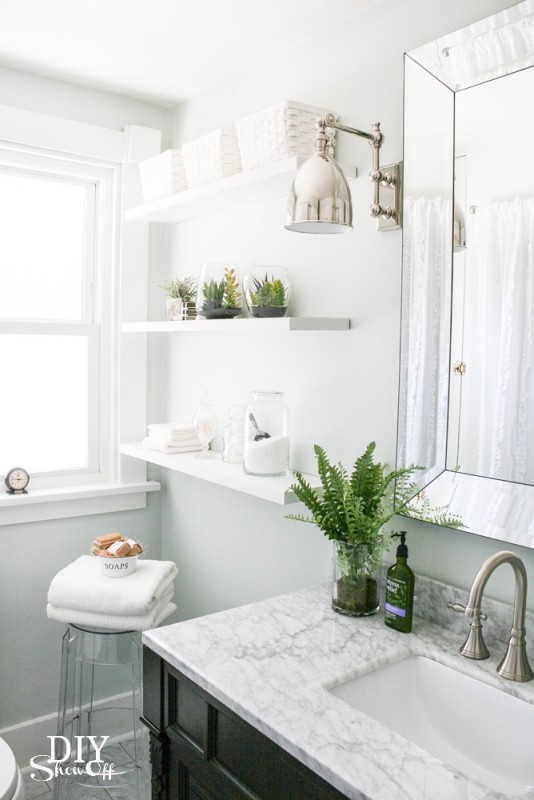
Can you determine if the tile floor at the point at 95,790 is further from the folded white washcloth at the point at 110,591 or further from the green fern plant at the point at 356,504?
the green fern plant at the point at 356,504

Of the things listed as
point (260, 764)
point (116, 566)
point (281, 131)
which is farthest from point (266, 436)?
point (260, 764)

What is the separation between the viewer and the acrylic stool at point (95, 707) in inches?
87.8

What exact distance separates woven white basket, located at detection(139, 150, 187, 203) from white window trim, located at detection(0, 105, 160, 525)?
192mm

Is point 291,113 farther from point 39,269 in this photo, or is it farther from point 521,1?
point 39,269

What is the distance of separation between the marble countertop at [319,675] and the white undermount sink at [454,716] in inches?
0.9

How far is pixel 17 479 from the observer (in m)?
2.47

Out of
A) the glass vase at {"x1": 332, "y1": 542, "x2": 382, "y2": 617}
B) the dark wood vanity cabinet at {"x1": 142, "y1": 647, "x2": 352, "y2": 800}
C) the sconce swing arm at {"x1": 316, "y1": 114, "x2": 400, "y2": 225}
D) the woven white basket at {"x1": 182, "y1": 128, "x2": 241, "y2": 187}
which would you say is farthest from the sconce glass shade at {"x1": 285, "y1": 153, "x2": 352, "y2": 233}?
the dark wood vanity cabinet at {"x1": 142, "y1": 647, "x2": 352, "y2": 800}

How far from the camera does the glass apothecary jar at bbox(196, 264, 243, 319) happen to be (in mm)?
2184

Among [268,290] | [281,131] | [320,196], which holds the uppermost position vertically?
[281,131]

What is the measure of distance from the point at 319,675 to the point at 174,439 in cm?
117

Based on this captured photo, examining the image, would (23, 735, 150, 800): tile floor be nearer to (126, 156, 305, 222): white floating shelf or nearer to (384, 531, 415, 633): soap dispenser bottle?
(384, 531, 415, 633): soap dispenser bottle

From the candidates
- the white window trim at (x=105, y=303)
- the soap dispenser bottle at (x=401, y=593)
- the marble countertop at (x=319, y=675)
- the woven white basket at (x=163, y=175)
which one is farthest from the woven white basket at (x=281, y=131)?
the marble countertop at (x=319, y=675)

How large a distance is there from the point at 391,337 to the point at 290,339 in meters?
0.43

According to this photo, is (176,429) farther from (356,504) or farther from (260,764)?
(260,764)
